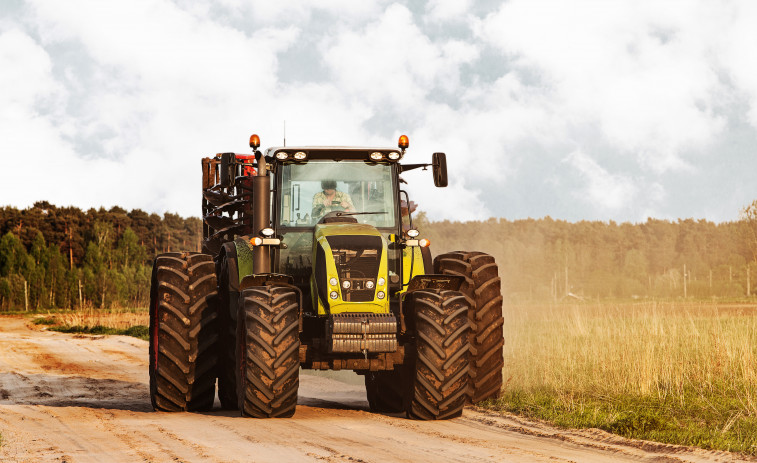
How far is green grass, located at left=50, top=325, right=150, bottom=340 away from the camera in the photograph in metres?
37.0

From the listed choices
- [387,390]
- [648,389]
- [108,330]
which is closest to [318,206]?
[387,390]

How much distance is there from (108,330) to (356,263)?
101 feet

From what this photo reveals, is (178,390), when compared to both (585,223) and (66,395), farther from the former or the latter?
(585,223)

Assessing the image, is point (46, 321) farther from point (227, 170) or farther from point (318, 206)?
point (318, 206)

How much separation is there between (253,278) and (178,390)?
2207 millimetres

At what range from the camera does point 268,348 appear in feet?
33.3

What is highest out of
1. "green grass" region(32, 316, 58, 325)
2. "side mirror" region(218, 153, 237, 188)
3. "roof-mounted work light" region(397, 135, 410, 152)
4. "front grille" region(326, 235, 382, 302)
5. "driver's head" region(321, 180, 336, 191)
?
"roof-mounted work light" region(397, 135, 410, 152)

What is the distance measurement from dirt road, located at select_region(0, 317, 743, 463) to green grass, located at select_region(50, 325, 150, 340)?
22.1 metres

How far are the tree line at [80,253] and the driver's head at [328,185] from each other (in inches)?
2025

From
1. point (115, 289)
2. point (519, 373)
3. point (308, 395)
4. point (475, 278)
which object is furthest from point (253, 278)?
point (115, 289)

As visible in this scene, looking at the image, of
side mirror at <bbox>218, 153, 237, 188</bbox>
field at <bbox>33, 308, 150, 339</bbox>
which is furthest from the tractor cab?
field at <bbox>33, 308, 150, 339</bbox>

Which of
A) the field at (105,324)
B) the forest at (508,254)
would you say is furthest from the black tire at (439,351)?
the forest at (508,254)

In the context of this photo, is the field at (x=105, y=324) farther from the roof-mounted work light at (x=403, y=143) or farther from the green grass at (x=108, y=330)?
the roof-mounted work light at (x=403, y=143)

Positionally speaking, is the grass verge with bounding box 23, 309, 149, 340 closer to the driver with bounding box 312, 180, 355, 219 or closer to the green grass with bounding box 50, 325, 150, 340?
the green grass with bounding box 50, 325, 150, 340
